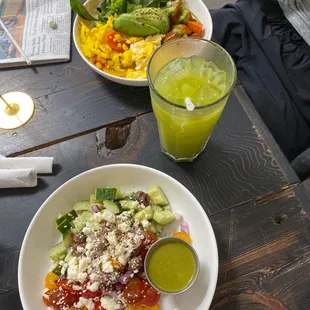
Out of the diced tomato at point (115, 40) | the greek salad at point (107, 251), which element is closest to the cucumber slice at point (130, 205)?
the greek salad at point (107, 251)

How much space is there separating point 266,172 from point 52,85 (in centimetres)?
84

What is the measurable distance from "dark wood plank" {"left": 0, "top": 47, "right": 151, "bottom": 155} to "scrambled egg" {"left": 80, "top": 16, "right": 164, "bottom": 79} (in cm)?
5

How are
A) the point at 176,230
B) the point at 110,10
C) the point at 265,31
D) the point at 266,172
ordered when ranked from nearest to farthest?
the point at 176,230 → the point at 266,172 → the point at 110,10 → the point at 265,31

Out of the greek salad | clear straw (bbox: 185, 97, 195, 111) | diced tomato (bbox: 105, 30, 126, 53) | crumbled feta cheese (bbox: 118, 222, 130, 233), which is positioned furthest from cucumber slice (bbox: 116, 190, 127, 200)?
diced tomato (bbox: 105, 30, 126, 53)

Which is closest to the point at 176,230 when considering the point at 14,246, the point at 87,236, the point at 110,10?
the point at 87,236

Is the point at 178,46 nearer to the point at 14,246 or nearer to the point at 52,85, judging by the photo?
the point at 52,85

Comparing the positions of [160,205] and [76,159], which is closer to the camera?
[160,205]

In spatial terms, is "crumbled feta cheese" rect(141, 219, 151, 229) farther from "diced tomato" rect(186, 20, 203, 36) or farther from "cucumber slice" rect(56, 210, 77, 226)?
"diced tomato" rect(186, 20, 203, 36)

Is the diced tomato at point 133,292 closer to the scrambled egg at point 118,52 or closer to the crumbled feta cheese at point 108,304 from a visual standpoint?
the crumbled feta cheese at point 108,304

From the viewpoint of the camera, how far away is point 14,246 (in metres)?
1.02

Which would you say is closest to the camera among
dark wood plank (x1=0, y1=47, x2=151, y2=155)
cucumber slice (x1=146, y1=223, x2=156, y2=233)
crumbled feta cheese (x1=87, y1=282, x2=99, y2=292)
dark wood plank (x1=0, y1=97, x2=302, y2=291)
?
crumbled feta cheese (x1=87, y1=282, x2=99, y2=292)

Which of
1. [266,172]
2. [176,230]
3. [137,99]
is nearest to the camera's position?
[176,230]

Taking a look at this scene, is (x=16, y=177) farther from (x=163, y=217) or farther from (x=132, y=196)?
(x=163, y=217)

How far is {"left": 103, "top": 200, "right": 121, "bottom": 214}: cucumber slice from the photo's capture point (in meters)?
0.99
